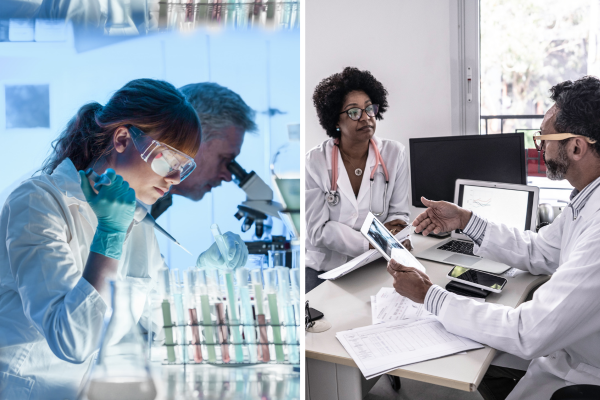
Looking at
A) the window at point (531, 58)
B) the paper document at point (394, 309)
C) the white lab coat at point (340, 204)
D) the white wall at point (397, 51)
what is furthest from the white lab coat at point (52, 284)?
the window at point (531, 58)

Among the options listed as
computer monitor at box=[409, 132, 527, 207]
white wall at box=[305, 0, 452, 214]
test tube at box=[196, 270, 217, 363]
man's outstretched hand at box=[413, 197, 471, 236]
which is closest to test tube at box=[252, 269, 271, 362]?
test tube at box=[196, 270, 217, 363]

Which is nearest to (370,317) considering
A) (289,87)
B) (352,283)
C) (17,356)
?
(352,283)

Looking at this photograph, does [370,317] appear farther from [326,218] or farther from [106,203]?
[106,203]

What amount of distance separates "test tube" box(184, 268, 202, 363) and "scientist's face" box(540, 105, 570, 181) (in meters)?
1.19

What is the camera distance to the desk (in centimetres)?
113

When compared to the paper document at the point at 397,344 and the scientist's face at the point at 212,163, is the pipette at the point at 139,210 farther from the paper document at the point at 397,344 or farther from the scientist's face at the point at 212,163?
the paper document at the point at 397,344

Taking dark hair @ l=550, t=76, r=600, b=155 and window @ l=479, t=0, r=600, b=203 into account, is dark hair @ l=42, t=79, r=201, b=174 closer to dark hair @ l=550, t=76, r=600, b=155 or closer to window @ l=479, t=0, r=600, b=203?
dark hair @ l=550, t=76, r=600, b=155

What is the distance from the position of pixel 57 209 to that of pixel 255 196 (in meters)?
0.41

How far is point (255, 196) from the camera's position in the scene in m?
0.96

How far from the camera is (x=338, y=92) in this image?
2.28m

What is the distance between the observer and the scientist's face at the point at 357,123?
2.21 metres

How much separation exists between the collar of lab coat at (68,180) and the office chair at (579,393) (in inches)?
45.0

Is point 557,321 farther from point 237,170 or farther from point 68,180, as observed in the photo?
point 68,180

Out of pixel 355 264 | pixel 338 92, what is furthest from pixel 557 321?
pixel 338 92
